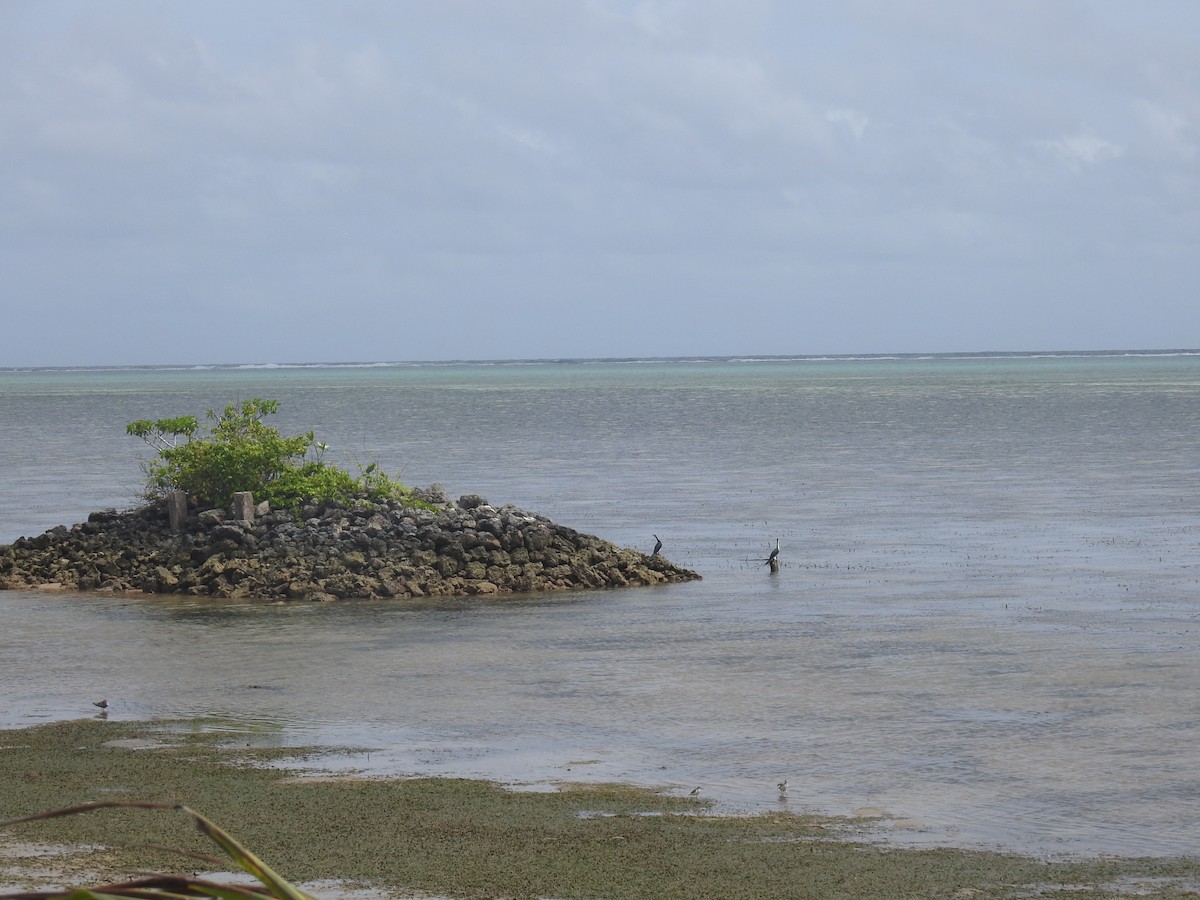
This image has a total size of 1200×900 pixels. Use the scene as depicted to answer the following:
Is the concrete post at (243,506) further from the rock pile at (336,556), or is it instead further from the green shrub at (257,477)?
the green shrub at (257,477)

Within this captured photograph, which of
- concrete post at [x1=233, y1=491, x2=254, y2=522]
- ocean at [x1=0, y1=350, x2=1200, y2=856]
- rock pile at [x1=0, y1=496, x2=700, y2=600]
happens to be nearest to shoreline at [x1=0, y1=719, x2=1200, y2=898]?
ocean at [x1=0, y1=350, x2=1200, y2=856]

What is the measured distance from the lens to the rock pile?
26.6m

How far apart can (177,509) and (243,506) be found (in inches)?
50.4

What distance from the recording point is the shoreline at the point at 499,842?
10.8 m

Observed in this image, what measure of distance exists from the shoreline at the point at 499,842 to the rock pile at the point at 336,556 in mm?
12095

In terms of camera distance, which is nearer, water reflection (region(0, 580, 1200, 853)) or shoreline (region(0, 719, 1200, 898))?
shoreline (region(0, 719, 1200, 898))

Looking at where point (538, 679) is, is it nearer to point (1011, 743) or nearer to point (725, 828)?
point (1011, 743)

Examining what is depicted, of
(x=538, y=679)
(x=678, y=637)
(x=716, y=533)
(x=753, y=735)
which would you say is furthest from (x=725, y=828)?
(x=716, y=533)

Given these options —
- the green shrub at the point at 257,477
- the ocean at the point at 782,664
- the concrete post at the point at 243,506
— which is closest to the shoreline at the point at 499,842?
the ocean at the point at 782,664

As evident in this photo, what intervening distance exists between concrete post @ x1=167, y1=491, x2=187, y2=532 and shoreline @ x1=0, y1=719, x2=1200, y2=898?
1457cm

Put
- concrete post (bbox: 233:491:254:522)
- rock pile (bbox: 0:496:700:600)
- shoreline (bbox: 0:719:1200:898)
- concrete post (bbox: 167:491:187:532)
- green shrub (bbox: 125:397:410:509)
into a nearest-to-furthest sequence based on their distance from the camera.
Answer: shoreline (bbox: 0:719:1200:898) < rock pile (bbox: 0:496:700:600) < concrete post (bbox: 233:491:254:522) < concrete post (bbox: 167:491:187:532) < green shrub (bbox: 125:397:410:509)

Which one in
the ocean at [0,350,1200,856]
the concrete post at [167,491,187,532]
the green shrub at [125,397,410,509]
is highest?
the green shrub at [125,397,410,509]

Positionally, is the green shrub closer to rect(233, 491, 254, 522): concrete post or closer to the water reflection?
rect(233, 491, 254, 522): concrete post

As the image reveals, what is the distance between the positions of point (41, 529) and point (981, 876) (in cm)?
2917
